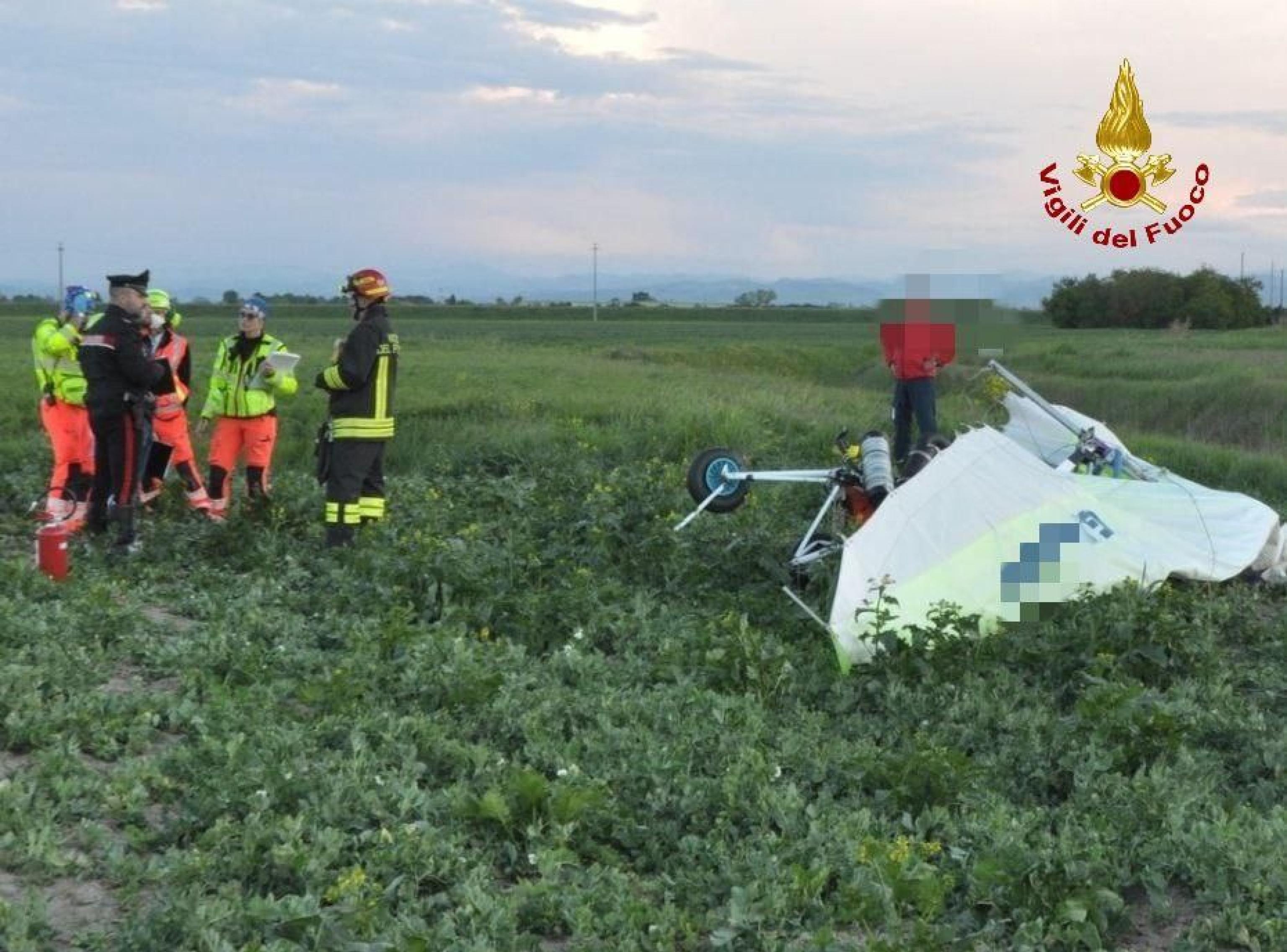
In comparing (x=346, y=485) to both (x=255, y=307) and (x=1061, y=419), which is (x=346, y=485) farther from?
(x=1061, y=419)

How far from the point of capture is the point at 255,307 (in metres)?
11.2

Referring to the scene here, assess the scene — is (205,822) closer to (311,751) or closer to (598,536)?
(311,751)

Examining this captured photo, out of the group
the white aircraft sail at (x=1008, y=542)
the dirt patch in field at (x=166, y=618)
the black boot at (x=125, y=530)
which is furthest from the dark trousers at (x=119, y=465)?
the white aircraft sail at (x=1008, y=542)

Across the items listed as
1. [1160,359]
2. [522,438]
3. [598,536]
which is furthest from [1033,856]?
[1160,359]

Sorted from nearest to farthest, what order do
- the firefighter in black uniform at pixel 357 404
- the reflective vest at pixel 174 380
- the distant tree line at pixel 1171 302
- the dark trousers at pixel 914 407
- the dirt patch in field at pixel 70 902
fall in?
the dirt patch in field at pixel 70 902 < the firefighter in black uniform at pixel 357 404 < the reflective vest at pixel 174 380 < the dark trousers at pixel 914 407 < the distant tree line at pixel 1171 302

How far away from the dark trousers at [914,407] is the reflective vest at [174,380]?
215 inches

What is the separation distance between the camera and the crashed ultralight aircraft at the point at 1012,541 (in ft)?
25.2

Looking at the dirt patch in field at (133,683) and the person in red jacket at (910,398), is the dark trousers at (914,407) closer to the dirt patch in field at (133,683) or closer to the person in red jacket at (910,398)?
the person in red jacket at (910,398)

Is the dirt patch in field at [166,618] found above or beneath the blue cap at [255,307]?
beneath

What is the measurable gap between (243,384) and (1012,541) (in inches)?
231

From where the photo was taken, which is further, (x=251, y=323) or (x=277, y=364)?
(x=251, y=323)

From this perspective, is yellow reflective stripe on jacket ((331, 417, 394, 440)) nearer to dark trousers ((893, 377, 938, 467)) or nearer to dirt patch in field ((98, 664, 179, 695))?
dirt patch in field ((98, 664, 179, 695))

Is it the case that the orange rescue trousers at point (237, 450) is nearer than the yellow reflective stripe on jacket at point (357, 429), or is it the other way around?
the yellow reflective stripe on jacket at point (357, 429)

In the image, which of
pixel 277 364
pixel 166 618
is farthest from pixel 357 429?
pixel 166 618
